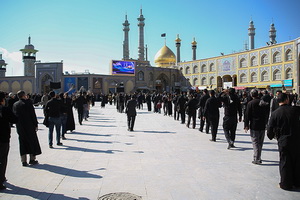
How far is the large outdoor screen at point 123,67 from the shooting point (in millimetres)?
46844

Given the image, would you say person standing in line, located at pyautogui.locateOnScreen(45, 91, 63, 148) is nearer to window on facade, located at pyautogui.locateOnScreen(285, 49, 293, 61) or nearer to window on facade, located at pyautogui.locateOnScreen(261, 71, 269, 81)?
window on facade, located at pyautogui.locateOnScreen(285, 49, 293, 61)

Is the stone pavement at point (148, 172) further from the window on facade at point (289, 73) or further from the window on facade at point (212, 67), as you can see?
the window on facade at point (212, 67)

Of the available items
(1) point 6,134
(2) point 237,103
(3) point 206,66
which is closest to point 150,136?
(2) point 237,103

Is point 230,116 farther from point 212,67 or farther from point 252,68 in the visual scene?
point 212,67

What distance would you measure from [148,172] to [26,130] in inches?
106

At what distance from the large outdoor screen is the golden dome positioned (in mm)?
10161

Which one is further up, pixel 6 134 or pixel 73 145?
pixel 6 134

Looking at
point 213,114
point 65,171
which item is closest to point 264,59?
point 213,114

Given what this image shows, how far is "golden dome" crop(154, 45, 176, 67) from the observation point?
56219mm

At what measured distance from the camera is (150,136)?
8.97 metres

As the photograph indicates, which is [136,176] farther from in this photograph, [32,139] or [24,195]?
[32,139]

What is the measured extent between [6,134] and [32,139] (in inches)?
42.7

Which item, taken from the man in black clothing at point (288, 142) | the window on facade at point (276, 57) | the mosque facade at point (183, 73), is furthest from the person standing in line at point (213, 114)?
the window on facade at point (276, 57)

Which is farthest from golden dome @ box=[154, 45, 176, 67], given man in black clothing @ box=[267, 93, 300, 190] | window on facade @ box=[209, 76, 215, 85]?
man in black clothing @ box=[267, 93, 300, 190]
